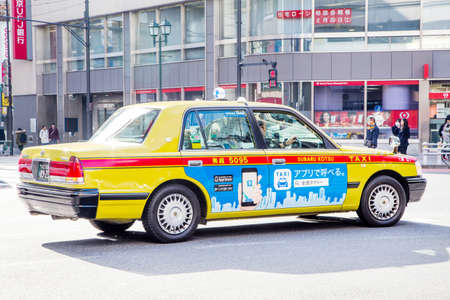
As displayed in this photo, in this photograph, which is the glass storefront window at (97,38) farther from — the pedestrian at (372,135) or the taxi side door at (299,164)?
the taxi side door at (299,164)

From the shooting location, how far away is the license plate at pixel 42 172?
7.78 metres

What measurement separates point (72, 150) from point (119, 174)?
0.54 m

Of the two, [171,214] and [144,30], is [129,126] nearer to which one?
[171,214]

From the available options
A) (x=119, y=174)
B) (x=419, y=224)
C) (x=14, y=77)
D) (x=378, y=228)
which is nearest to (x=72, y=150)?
(x=119, y=174)

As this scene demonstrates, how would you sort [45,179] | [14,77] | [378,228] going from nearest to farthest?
[45,179] → [378,228] → [14,77]

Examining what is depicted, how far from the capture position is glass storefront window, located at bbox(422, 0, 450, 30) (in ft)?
98.3

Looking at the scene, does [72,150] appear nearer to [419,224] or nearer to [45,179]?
[45,179]

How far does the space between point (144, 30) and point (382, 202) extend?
30.0 m

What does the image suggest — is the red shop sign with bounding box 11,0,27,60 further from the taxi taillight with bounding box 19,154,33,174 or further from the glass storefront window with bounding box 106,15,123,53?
the taxi taillight with bounding box 19,154,33,174

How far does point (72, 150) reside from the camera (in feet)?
24.4

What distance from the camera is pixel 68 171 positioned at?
7402mm

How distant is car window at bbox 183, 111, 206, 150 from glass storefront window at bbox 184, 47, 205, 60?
2656 cm

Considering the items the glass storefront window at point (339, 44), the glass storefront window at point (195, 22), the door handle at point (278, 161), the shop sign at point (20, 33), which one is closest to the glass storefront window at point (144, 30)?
the glass storefront window at point (195, 22)

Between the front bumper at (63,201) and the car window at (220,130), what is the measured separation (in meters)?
1.29
